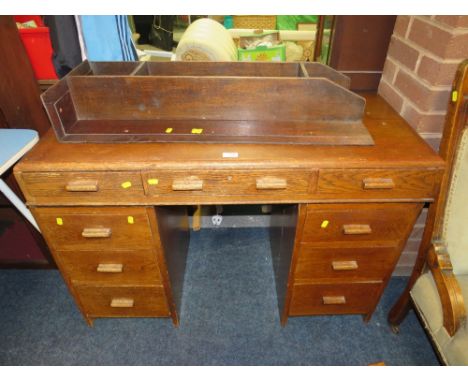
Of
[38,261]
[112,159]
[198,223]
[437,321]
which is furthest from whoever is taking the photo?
[198,223]

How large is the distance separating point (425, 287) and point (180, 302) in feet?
3.57

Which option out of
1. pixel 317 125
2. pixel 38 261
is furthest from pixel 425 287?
pixel 38 261

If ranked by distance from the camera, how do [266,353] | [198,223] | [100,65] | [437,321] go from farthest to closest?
[198,223]
[266,353]
[100,65]
[437,321]

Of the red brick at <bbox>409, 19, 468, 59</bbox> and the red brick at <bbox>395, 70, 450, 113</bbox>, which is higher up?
the red brick at <bbox>409, 19, 468, 59</bbox>

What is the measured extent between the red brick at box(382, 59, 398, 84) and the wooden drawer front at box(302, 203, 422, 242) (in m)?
0.63

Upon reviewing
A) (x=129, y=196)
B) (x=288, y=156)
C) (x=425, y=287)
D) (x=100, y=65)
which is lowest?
(x=425, y=287)

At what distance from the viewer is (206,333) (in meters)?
1.49

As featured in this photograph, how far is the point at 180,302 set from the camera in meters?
1.61

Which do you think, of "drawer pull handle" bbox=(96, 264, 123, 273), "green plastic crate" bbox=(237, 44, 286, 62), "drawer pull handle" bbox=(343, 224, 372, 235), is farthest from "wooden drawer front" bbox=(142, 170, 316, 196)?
"green plastic crate" bbox=(237, 44, 286, 62)

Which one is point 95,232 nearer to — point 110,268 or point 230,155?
point 110,268

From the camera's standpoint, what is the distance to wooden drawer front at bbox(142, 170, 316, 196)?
963 mm

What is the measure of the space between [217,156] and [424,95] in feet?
2.68

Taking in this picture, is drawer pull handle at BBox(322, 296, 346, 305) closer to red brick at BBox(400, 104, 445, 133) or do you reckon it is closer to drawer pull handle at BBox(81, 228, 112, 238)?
red brick at BBox(400, 104, 445, 133)

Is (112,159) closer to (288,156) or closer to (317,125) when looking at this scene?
(288,156)
